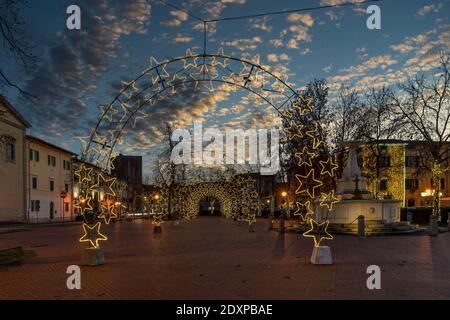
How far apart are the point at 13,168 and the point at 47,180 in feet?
28.4

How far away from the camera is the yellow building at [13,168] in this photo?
141 ft

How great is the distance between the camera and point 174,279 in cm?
991

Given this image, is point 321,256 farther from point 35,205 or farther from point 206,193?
point 35,205

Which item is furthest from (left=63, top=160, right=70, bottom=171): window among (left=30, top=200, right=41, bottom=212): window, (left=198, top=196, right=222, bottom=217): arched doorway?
(left=198, top=196, right=222, bottom=217): arched doorway

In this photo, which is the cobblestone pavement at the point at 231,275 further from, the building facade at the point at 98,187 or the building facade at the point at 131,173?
the building facade at the point at 131,173

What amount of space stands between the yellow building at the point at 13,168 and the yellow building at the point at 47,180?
104 centimetres

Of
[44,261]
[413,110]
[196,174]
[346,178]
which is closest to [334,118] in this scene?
[413,110]

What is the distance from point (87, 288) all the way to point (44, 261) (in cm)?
537

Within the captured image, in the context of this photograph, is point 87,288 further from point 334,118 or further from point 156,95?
point 334,118

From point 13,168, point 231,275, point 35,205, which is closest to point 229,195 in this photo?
point 35,205

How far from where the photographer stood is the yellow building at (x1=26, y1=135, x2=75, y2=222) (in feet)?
161

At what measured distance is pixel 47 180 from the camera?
177 feet

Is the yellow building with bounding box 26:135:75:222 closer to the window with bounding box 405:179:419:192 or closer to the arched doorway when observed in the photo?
the arched doorway
